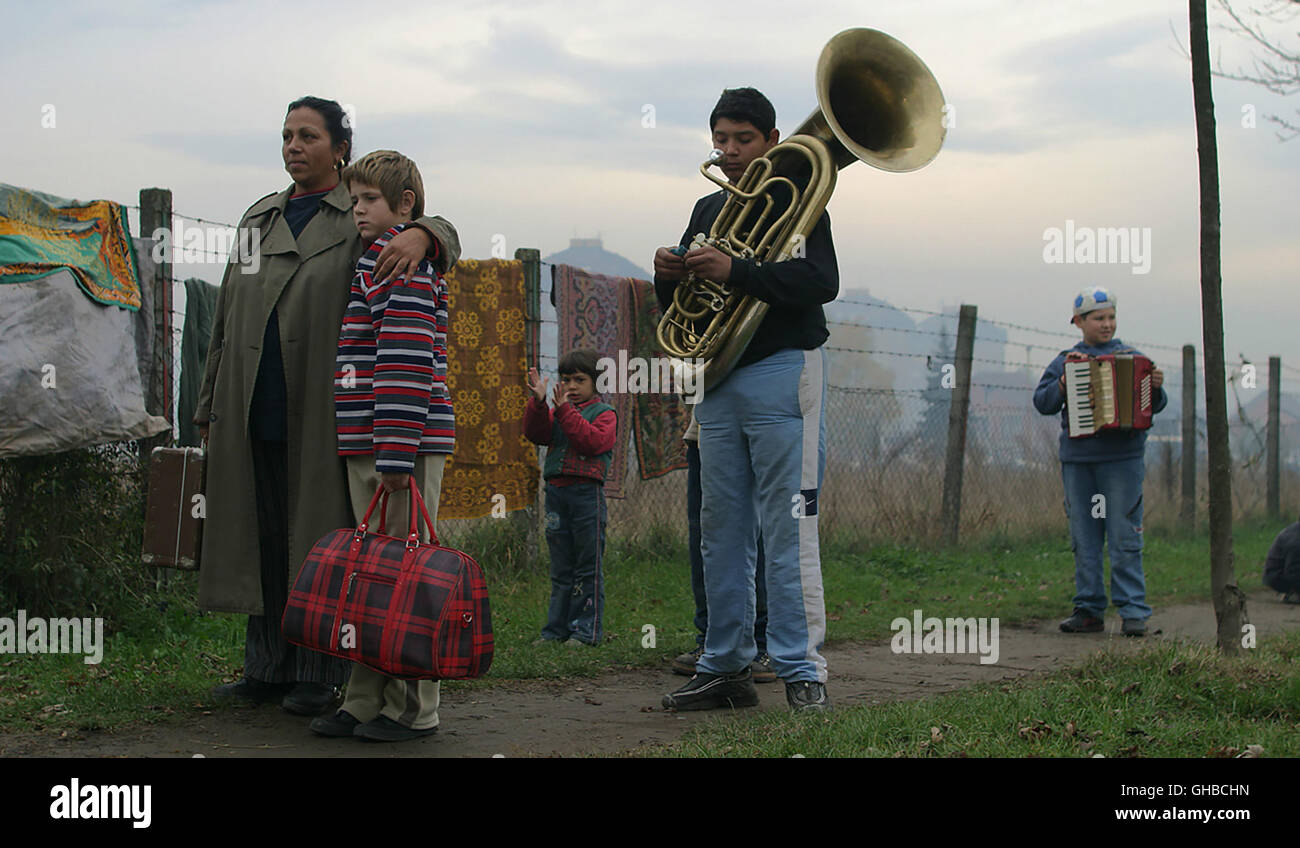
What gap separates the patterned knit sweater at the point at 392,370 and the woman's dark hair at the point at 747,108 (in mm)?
1340

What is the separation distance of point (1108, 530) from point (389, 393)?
5.32m

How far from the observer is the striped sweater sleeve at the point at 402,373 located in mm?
3842

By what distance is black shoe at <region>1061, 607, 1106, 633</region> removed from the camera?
24.1ft

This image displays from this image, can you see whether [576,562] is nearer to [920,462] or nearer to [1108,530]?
[1108,530]

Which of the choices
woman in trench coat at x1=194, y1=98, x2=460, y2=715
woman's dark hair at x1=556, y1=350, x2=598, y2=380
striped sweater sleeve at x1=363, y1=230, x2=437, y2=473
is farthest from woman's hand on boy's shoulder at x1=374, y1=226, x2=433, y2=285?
woman's dark hair at x1=556, y1=350, x2=598, y2=380

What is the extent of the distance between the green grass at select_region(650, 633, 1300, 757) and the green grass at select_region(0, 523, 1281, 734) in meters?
1.78

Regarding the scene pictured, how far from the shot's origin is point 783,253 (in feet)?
14.4

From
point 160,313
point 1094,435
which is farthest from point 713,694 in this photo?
point 1094,435

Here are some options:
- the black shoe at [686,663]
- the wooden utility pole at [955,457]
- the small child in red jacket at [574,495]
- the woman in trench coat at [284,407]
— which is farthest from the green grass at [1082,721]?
the wooden utility pole at [955,457]

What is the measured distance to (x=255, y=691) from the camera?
15.0 ft

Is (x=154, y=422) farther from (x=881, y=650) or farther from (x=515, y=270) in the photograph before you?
(x=881, y=650)

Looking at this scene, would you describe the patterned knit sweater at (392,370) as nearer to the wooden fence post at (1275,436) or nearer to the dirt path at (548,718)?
the dirt path at (548,718)

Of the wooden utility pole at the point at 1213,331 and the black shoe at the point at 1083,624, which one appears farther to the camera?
the black shoe at the point at 1083,624
